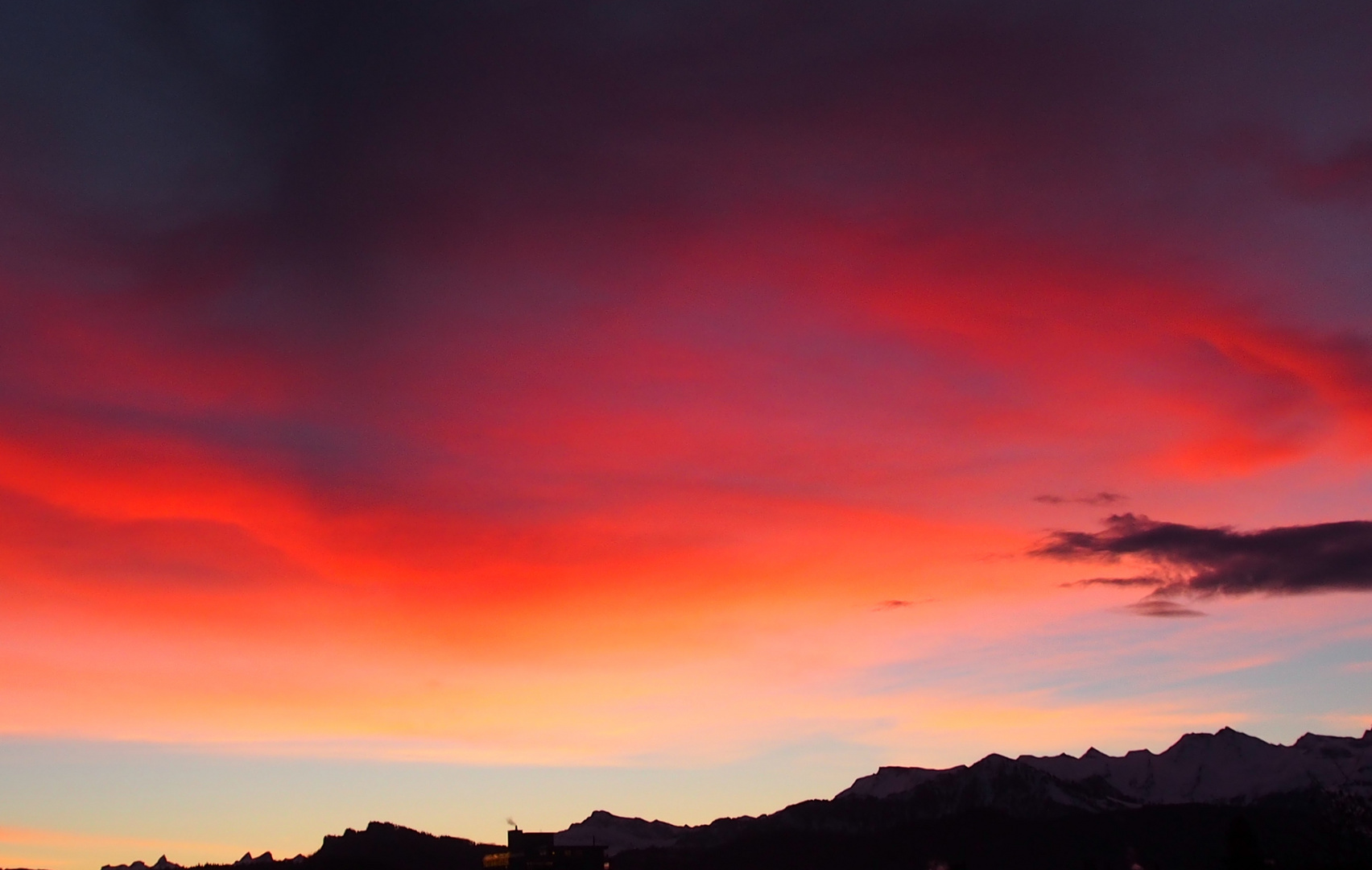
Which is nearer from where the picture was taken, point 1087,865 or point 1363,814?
point 1363,814

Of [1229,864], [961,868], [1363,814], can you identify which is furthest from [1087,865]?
[1363,814]

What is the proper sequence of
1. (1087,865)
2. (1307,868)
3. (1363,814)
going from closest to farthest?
(1363,814) < (1307,868) < (1087,865)

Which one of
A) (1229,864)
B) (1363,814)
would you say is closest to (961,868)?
(1229,864)

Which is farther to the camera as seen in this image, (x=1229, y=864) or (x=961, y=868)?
(x=961, y=868)

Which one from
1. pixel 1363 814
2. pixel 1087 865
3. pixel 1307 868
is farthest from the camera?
pixel 1087 865

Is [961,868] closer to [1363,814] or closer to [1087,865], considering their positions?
[1087,865]

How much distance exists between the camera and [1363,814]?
3440 inches

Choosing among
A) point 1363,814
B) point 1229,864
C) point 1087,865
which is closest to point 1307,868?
point 1229,864

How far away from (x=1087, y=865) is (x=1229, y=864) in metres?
49.8

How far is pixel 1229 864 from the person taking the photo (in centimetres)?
10150

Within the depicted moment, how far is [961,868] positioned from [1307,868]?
5929 centimetres

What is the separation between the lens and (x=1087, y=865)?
148m

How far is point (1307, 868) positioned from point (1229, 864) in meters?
5.74

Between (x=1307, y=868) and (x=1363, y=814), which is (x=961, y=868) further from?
(x=1363, y=814)
